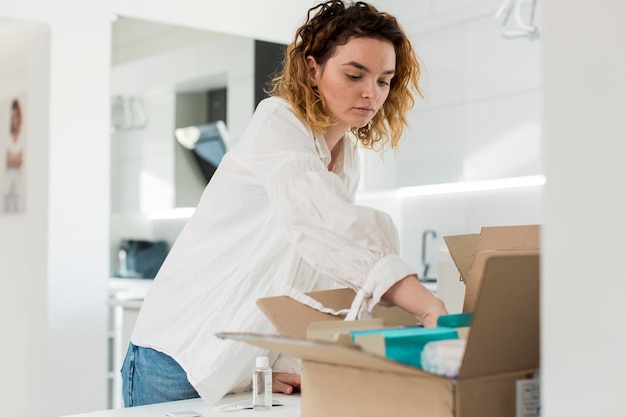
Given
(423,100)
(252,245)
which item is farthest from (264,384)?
(423,100)

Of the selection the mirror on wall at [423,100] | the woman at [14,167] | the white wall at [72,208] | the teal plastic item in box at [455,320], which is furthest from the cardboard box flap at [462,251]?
the woman at [14,167]

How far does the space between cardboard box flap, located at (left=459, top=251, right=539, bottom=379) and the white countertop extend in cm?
52

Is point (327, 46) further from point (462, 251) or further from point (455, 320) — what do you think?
point (455, 320)

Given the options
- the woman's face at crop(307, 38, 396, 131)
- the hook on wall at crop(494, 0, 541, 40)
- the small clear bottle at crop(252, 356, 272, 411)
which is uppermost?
the hook on wall at crop(494, 0, 541, 40)

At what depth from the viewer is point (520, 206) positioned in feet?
12.3

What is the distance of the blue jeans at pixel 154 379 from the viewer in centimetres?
146

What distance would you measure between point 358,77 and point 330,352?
614mm

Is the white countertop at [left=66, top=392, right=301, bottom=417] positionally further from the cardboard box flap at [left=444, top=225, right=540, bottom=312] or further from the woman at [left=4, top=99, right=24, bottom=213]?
the woman at [left=4, top=99, right=24, bottom=213]

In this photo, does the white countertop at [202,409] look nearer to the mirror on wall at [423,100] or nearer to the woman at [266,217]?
the woman at [266,217]

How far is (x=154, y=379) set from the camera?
1.49 meters

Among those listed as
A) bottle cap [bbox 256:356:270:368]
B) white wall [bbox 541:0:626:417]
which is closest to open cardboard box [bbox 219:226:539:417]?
white wall [bbox 541:0:626:417]

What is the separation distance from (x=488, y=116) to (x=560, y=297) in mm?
3164

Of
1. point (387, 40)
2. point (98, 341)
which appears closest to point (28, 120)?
point (98, 341)

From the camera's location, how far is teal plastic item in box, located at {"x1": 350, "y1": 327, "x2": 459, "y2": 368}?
0.84m
